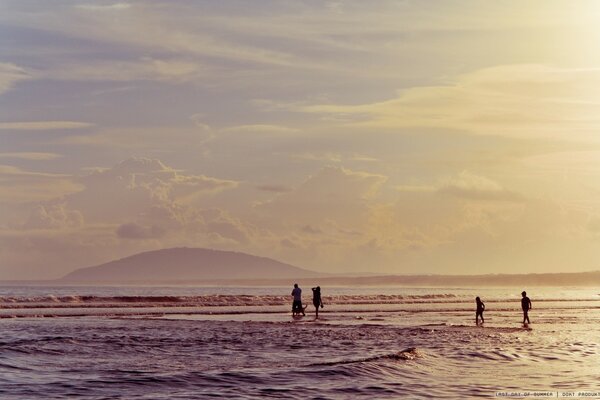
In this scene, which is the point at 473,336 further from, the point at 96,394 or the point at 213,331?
the point at 96,394

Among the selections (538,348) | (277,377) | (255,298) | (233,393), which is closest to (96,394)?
(233,393)

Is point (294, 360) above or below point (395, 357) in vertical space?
below

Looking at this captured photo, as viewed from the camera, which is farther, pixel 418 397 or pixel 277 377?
pixel 277 377

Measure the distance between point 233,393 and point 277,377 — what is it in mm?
2839

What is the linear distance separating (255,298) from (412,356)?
192 ft

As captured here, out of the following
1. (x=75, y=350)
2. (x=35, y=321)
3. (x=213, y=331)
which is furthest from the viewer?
(x=35, y=321)

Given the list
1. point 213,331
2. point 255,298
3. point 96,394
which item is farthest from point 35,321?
point 255,298

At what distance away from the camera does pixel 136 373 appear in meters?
25.9

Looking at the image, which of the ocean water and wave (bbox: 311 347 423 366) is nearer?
the ocean water

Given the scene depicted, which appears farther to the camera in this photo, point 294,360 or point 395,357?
point 294,360

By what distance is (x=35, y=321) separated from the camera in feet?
161

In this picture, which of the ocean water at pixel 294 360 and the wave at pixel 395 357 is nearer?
the ocean water at pixel 294 360

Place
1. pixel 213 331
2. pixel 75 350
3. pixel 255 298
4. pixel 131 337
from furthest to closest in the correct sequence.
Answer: pixel 255 298 < pixel 213 331 < pixel 131 337 < pixel 75 350

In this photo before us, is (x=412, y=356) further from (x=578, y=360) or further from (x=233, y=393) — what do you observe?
(x=233, y=393)
